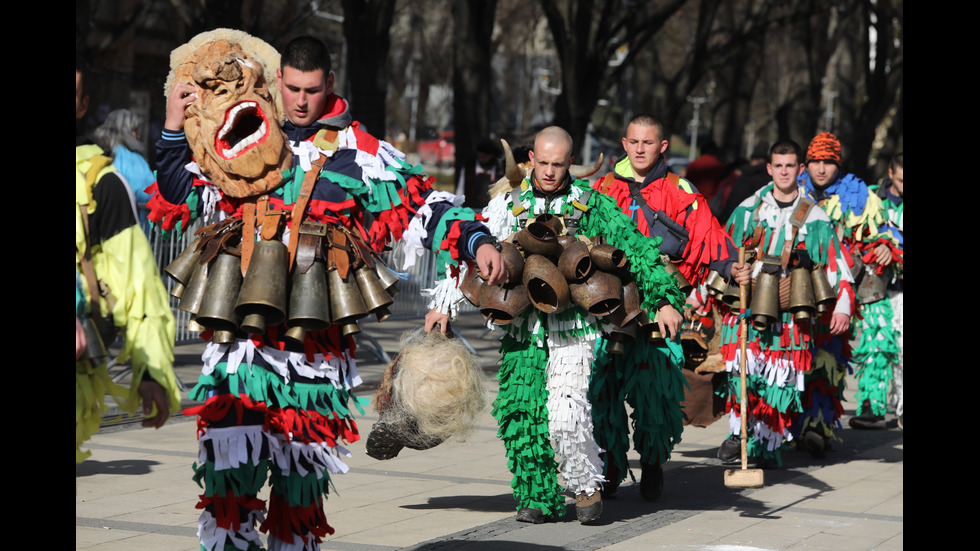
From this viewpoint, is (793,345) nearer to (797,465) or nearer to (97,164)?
(797,465)

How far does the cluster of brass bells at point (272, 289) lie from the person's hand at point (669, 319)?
2401mm

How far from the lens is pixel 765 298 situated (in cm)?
846

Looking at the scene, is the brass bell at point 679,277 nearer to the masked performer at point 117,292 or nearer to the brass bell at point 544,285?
the brass bell at point 544,285

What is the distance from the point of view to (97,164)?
4.27 m

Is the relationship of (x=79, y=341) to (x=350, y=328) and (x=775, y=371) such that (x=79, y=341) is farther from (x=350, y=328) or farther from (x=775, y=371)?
(x=775, y=371)

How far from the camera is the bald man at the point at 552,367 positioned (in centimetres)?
663

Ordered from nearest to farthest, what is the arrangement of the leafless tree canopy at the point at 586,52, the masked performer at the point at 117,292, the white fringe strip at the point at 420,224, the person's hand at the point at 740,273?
the masked performer at the point at 117,292 < the white fringe strip at the point at 420,224 < the person's hand at the point at 740,273 < the leafless tree canopy at the point at 586,52

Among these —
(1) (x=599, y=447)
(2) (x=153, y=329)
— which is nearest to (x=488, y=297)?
(1) (x=599, y=447)

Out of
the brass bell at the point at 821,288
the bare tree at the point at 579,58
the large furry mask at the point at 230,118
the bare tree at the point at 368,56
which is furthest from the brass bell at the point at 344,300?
the bare tree at the point at 579,58

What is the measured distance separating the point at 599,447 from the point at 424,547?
4.47 ft

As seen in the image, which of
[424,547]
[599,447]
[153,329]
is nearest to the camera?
[153,329]

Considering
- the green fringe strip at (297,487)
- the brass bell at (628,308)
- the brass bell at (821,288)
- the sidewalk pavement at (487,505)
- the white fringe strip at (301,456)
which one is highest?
the brass bell at (821,288)

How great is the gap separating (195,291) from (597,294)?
2.34m

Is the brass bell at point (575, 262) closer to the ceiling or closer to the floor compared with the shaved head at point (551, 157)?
closer to the floor
